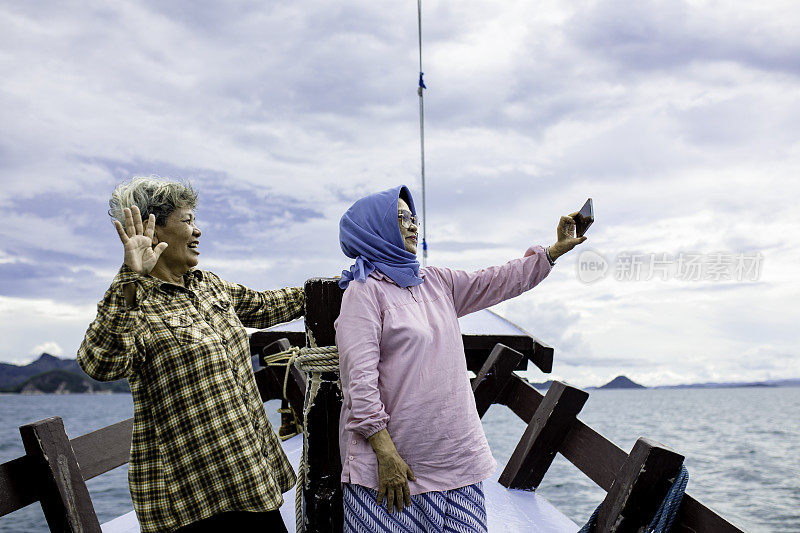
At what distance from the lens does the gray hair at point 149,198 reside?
184 cm

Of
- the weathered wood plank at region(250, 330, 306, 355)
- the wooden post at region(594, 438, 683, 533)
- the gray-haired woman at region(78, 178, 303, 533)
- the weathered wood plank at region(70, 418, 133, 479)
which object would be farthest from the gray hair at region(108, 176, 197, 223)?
the weathered wood plank at region(250, 330, 306, 355)

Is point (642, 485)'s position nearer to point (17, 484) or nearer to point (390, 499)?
point (390, 499)

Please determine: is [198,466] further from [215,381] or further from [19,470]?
[19,470]

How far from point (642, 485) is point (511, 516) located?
120 cm

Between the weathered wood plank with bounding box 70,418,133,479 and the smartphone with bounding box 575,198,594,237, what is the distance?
198 centimetres

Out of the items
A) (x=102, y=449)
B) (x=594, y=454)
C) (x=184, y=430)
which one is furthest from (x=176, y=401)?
(x=594, y=454)

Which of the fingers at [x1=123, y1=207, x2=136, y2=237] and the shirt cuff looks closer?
the fingers at [x1=123, y1=207, x2=136, y2=237]

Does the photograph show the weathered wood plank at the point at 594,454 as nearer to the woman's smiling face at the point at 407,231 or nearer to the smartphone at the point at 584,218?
the smartphone at the point at 584,218

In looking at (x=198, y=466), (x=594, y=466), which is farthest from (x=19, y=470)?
(x=594, y=466)

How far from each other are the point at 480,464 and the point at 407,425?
0.28 meters

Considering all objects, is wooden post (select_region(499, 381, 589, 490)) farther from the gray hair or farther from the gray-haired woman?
the gray hair

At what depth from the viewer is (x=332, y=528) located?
1.96 meters

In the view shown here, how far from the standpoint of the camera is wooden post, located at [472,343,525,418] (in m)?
4.01

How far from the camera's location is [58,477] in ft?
7.46
